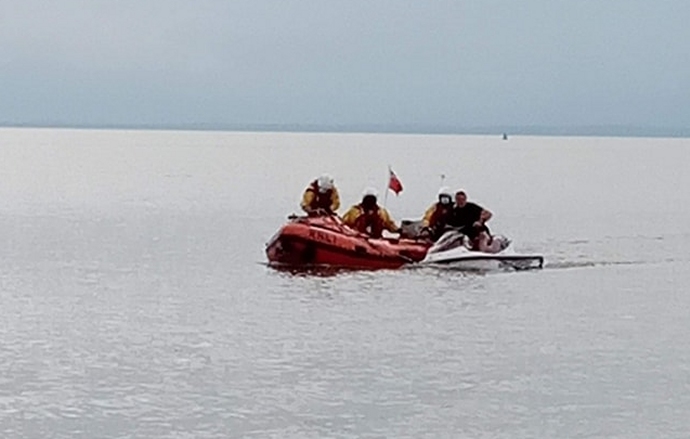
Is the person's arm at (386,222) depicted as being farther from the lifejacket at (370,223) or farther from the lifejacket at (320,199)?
the lifejacket at (320,199)

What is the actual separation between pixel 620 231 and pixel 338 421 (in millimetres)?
29797

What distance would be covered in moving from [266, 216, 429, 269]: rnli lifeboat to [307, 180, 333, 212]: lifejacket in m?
0.42

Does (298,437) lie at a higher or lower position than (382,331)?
lower

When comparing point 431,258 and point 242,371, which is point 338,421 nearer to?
point 242,371

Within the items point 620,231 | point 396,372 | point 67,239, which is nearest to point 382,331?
point 396,372

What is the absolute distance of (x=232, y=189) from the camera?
7431cm

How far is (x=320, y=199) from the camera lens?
27188mm

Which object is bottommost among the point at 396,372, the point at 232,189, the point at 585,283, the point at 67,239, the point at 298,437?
the point at 298,437

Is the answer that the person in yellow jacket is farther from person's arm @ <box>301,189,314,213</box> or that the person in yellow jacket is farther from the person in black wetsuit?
the person in black wetsuit

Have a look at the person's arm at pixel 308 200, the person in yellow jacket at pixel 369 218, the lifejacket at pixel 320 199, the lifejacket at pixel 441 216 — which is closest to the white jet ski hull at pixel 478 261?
the lifejacket at pixel 441 216

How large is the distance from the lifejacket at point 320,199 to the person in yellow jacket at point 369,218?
44 centimetres

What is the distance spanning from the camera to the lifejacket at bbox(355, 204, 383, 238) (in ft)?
90.1

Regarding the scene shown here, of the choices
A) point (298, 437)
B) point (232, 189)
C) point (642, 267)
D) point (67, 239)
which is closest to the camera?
point (298, 437)

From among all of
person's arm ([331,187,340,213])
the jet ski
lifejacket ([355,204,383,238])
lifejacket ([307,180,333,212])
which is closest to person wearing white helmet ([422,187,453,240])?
the jet ski
